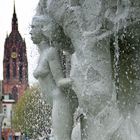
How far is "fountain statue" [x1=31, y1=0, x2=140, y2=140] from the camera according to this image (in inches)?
267

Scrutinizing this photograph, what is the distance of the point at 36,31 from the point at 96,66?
3.90 ft

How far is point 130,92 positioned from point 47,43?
1249 mm

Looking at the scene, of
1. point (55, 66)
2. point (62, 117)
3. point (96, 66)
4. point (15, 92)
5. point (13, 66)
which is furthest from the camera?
point (13, 66)

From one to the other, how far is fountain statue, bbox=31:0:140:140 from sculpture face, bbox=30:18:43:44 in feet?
0.15

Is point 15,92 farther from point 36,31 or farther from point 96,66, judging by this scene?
point 96,66

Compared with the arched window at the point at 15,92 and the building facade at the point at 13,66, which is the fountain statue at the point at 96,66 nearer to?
the building facade at the point at 13,66

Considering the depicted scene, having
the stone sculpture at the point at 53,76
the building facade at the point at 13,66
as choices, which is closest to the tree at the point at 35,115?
the stone sculpture at the point at 53,76

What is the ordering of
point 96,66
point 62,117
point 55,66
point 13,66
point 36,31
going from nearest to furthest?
point 96,66
point 62,117
point 55,66
point 36,31
point 13,66

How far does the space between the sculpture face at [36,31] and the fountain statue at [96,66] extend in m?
0.05

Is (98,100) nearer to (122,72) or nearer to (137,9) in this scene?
(122,72)

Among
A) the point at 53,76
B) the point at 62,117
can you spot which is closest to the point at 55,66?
the point at 53,76

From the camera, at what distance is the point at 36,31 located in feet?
25.3

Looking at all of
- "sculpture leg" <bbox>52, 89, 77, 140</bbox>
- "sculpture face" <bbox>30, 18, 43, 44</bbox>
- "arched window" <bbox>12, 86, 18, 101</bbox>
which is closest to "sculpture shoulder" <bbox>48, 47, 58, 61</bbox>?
"sculpture face" <bbox>30, 18, 43, 44</bbox>

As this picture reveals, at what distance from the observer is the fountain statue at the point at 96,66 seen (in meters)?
6.79
